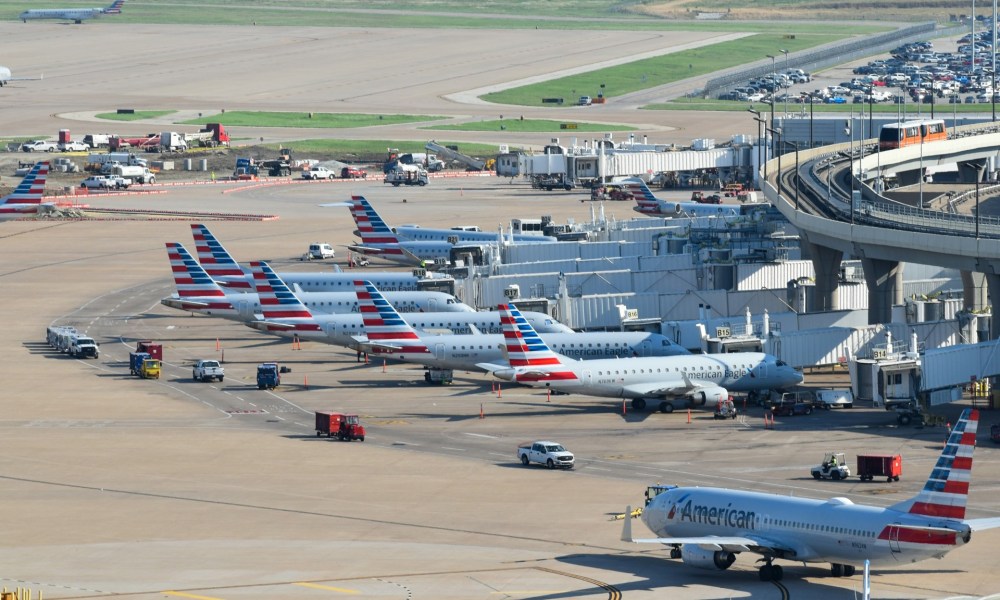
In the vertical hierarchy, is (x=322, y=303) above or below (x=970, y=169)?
below

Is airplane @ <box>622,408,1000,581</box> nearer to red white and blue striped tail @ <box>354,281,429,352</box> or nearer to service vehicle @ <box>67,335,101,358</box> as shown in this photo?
red white and blue striped tail @ <box>354,281,429,352</box>

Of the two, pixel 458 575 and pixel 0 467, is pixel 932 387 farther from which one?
pixel 0 467

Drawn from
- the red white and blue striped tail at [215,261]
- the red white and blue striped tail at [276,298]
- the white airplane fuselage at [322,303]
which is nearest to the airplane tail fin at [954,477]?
the red white and blue striped tail at [276,298]

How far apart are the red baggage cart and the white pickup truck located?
13465mm

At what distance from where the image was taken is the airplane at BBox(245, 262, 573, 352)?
379ft

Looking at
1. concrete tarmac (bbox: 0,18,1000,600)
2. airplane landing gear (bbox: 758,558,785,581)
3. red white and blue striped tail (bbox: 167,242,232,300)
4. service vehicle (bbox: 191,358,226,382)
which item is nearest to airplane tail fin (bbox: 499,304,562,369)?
concrete tarmac (bbox: 0,18,1000,600)

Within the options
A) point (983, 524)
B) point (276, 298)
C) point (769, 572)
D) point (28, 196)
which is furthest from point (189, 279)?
point (983, 524)

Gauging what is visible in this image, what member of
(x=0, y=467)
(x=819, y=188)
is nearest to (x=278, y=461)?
(x=0, y=467)

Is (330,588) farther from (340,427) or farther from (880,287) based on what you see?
(880,287)

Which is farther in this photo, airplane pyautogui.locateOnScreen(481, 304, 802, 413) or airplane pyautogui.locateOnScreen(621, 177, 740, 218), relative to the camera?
airplane pyautogui.locateOnScreen(621, 177, 740, 218)

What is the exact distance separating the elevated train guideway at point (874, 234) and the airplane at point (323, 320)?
1765 centimetres

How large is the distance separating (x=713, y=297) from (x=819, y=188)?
1671 cm

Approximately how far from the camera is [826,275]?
396 ft

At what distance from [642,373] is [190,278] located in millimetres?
38583
